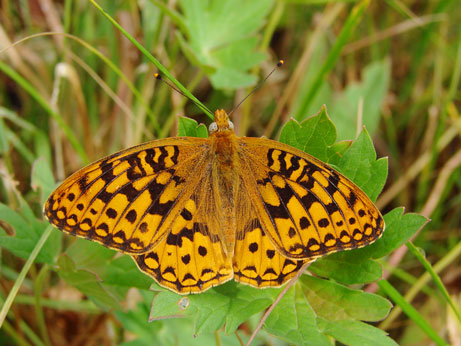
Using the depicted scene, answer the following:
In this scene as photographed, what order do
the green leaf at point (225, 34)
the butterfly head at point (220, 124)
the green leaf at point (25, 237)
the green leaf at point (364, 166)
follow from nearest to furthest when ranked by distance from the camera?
1. the green leaf at point (364, 166)
2. the green leaf at point (25, 237)
3. the butterfly head at point (220, 124)
4. the green leaf at point (225, 34)

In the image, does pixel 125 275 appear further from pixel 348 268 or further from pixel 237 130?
pixel 237 130

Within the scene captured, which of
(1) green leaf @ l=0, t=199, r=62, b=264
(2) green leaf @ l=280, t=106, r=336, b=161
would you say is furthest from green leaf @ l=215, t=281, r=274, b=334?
(1) green leaf @ l=0, t=199, r=62, b=264

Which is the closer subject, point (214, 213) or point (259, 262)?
point (259, 262)

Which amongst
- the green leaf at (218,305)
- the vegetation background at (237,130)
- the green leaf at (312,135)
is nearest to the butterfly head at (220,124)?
the vegetation background at (237,130)

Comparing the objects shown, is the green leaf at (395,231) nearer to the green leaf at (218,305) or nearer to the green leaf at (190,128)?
the green leaf at (218,305)

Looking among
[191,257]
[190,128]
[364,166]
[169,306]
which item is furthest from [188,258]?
[364,166]

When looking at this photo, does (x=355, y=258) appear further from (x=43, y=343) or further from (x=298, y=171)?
(x=43, y=343)
